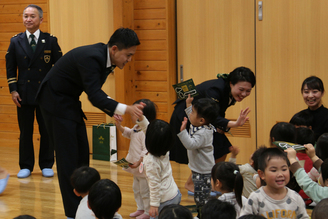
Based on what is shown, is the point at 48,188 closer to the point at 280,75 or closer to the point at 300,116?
the point at 300,116

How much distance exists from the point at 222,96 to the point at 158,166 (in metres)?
1.06

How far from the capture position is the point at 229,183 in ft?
6.97

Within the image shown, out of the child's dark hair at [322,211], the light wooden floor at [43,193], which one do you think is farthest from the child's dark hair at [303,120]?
the child's dark hair at [322,211]

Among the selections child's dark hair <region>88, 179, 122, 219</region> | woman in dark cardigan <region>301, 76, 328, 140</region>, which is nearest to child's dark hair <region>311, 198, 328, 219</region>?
child's dark hair <region>88, 179, 122, 219</region>

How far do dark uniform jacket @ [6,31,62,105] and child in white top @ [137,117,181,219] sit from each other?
6.84ft

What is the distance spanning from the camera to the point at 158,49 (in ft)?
15.6

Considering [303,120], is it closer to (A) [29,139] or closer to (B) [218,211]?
(B) [218,211]

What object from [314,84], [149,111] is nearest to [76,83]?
[149,111]

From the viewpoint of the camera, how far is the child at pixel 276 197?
6.14 feet

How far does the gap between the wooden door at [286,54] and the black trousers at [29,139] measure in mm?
2395

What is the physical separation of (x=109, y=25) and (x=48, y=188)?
2.19m

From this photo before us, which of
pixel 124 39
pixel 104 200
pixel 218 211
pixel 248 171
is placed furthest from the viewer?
pixel 248 171

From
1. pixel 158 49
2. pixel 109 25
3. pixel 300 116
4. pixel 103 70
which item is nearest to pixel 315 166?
pixel 300 116

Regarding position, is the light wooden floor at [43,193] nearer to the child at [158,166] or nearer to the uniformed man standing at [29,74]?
the uniformed man standing at [29,74]
